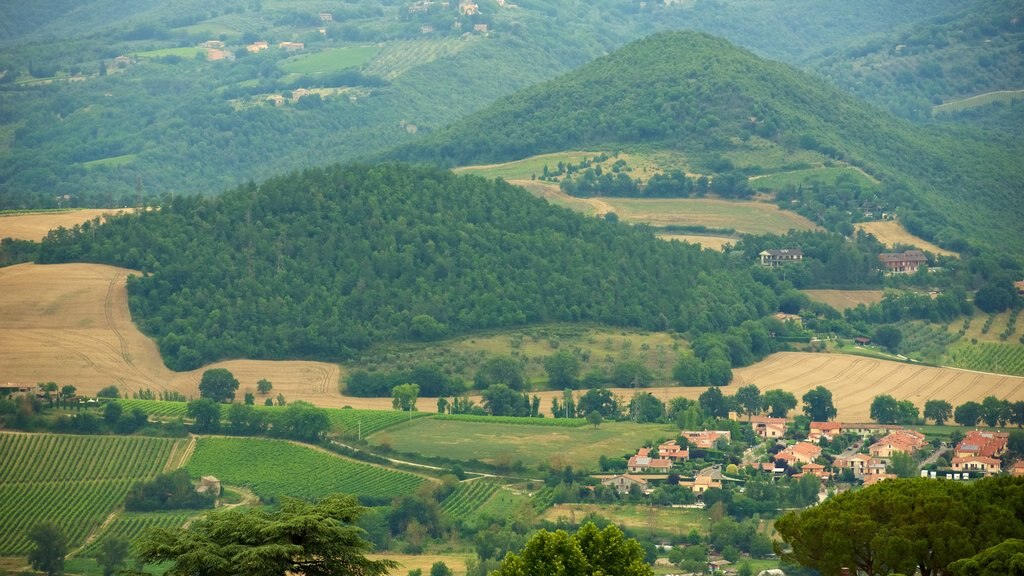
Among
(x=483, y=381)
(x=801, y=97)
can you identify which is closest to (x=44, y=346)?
(x=483, y=381)

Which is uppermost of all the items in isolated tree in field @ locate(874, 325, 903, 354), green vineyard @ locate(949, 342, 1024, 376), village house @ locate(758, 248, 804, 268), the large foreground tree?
the large foreground tree

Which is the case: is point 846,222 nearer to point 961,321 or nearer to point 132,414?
point 961,321

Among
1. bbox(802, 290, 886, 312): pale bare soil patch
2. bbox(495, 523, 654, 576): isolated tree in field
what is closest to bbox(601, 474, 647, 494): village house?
bbox(802, 290, 886, 312): pale bare soil patch

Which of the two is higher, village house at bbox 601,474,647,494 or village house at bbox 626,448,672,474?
village house at bbox 626,448,672,474

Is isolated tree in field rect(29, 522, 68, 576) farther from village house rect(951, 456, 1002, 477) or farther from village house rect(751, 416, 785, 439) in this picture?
village house rect(951, 456, 1002, 477)

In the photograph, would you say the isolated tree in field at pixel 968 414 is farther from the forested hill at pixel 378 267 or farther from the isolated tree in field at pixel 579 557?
the isolated tree in field at pixel 579 557

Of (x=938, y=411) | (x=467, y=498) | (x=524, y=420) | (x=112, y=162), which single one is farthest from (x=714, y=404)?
(x=112, y=162)
